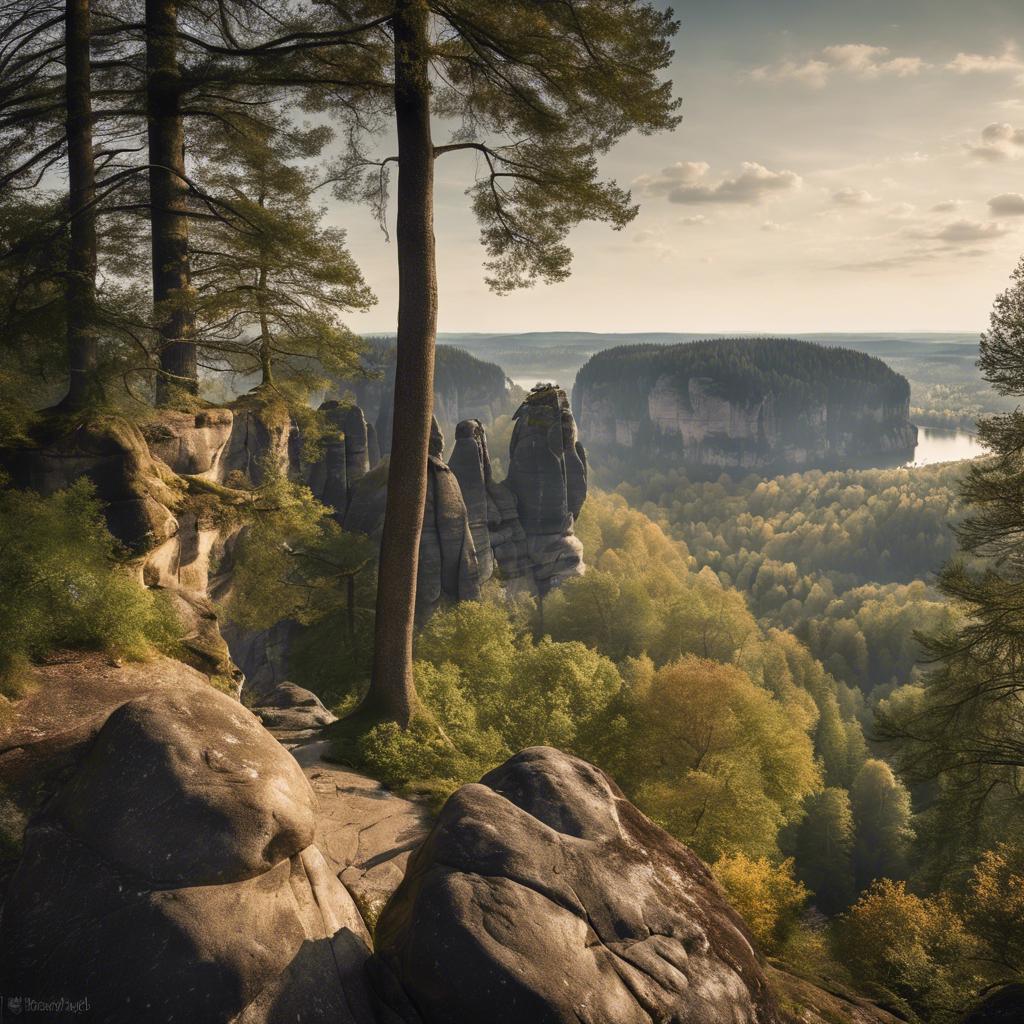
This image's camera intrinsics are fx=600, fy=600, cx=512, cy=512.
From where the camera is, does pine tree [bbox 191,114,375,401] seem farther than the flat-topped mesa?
No

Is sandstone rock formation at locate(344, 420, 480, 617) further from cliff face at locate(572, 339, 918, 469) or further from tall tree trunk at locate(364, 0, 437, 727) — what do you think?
cliff face at locate(572, 339, 918, 469)

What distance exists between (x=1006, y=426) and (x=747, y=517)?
8729 centimetres

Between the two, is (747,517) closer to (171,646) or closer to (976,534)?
(976,534)

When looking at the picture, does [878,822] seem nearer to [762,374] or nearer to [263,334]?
[263,334]

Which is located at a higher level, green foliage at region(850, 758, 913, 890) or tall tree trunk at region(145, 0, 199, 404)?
tall tree trunk at region(145, 0, 199, 404)

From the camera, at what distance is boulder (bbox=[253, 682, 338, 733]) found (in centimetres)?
1224

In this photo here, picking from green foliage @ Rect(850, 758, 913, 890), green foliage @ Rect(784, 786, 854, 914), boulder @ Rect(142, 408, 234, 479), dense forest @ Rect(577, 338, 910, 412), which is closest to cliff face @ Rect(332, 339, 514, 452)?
dense forest @ Rect(577, 338, 910, 412)

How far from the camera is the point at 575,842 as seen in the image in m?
5.07

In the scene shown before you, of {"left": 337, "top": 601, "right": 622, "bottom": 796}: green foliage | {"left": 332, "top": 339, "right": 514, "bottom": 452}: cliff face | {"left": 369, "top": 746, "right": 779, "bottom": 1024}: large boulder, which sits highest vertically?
{"left": 332, "top": 339, "right": 514, "bottom": 452}: cliff face

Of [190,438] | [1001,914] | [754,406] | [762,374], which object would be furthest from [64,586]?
[762,374]

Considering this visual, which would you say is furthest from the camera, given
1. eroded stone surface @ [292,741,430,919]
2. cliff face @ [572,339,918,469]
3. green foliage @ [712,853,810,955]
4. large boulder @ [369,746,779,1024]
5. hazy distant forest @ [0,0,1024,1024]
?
cliff face @ [572,339,918,469]

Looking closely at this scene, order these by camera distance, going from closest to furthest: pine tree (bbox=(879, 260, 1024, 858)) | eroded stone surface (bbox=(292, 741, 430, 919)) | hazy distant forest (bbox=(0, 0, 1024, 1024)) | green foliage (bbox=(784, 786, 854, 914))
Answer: eroded stone surface (bbox=(292, 741, 430, 919))
hazy distant forest (bbox=(0, 0, 1024, 1024))
pine tree (bbox=(879, 260, 1024, 858))
green foliage (bbox=(784, 786, 854, 914))

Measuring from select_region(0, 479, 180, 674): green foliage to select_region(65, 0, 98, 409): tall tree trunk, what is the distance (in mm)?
2576

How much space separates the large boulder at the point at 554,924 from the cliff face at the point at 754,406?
13283 cm
